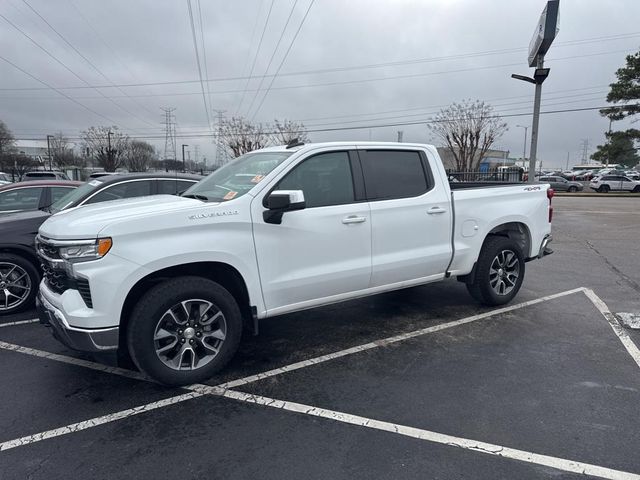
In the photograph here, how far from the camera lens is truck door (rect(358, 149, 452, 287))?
4.30 meters

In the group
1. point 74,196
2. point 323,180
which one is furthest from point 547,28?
point 74,196

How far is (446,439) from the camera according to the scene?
284 centimetres

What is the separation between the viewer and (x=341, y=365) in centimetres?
392

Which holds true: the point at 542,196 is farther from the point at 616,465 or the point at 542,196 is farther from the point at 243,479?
the point at 243,479

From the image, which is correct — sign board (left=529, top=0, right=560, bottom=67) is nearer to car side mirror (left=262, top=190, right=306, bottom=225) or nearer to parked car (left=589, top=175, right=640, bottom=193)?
car side mirror (left=262, top=190, right=306, bottom=225)

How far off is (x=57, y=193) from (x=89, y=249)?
4.28m

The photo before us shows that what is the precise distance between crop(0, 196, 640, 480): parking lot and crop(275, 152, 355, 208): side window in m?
1.48

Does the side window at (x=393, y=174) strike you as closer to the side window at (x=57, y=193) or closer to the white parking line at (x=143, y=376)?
the white parking line at (x=143, y=376)

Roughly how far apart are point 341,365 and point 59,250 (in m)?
2.49

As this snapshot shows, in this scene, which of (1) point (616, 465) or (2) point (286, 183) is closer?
(1) point (616, 465)

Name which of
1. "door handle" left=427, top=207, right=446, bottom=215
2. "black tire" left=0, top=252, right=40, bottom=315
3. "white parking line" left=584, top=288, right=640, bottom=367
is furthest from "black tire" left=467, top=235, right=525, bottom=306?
"black tire" left=0, top=252, right=40, bottom=315

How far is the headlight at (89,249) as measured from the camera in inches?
121

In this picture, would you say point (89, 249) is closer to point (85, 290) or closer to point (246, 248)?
point (85, 290)

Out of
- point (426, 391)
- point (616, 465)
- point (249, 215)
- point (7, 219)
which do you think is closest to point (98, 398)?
point (249, 215)
